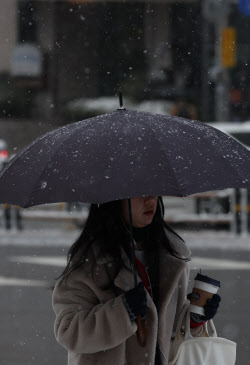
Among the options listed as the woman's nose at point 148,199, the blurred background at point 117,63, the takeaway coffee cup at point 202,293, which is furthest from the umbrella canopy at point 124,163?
the blurred background at point 117,63

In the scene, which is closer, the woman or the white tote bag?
the woman

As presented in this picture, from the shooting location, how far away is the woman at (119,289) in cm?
327

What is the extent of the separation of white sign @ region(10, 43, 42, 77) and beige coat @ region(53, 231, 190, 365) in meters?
33.1

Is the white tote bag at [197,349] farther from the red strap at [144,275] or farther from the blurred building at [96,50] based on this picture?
the blurred building at [96,50]

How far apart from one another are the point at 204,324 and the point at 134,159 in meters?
0.72

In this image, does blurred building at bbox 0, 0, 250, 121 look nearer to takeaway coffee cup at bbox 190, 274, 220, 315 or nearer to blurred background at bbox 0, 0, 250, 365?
blurred background at bbox 0, 0, 250, 365

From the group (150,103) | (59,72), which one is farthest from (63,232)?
(59,72)

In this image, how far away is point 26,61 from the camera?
122ft

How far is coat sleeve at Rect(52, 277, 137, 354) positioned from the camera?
3264 mm

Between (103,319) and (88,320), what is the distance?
2.1 inches

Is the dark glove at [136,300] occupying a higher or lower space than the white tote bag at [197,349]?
higher

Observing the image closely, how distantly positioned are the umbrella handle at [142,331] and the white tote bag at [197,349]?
0.18m

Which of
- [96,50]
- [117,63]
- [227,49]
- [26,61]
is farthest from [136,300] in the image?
[96,50]

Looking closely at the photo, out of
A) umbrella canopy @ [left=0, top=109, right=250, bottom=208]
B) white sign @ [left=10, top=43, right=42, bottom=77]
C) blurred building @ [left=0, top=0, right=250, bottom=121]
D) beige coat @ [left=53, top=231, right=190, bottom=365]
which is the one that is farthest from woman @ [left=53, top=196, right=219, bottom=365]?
white sign @ [left=10, top=43, right=42, bottom=77]
